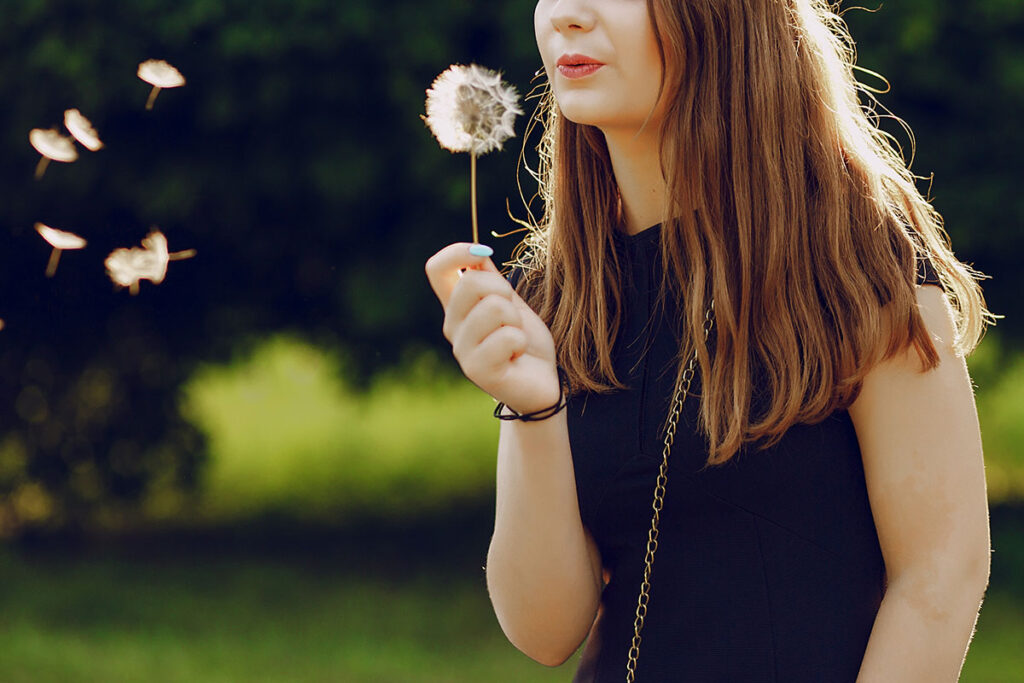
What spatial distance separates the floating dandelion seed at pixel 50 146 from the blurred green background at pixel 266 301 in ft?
0.26

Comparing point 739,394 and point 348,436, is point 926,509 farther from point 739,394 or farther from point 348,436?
point 348,436

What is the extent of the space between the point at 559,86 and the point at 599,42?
8cm

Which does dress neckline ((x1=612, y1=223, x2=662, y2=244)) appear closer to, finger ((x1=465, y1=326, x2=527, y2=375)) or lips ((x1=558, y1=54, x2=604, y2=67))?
lips ((x1=558, y1=54, x2=604, y2=67))

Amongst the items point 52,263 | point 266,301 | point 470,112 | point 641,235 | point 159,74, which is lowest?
point 641,235

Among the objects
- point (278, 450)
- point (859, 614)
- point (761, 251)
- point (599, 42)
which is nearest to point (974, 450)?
point (859, 614)

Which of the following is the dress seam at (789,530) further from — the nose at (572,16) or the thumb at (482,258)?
the nose at (572,16)

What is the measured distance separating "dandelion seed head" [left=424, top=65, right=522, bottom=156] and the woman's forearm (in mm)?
781

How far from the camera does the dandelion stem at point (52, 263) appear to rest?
6.53 metres

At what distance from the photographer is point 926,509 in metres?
1.45

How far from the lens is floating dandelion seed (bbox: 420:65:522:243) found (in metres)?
1.64

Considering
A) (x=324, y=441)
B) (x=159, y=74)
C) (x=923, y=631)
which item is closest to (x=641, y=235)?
(x=923, y=631)

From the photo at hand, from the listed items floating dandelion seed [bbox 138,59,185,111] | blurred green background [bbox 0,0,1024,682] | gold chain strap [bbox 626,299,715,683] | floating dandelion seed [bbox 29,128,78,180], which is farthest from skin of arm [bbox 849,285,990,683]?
floating dandelion seed [bbox 29,128,78,180]

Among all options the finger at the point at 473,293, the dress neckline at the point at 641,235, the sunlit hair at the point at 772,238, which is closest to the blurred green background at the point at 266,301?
the dress neckline at the point at 641,235

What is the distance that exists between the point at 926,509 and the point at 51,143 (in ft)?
16.5
